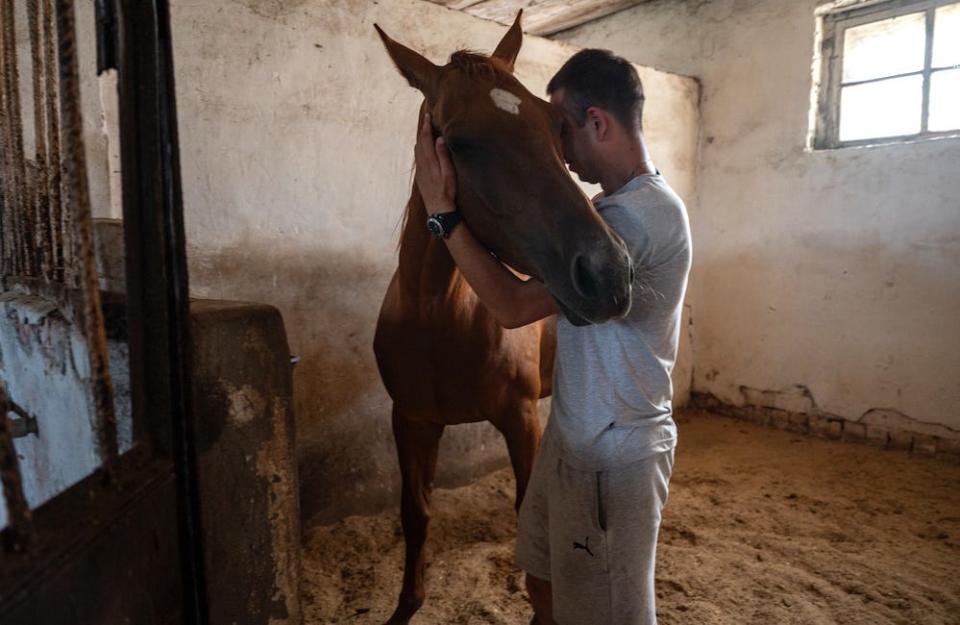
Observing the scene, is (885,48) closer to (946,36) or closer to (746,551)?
(946,36)

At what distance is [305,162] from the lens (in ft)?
7.82

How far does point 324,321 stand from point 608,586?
67.6 inches

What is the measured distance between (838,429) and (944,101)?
6.54ft

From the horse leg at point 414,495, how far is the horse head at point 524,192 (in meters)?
0.90

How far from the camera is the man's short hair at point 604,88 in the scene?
1.21 meters

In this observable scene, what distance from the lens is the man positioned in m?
1.13

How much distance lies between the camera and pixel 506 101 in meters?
1.26

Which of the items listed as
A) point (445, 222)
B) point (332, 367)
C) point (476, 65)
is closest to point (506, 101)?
point (476, 65)

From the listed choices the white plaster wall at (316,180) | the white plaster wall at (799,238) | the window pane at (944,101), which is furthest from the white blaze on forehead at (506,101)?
the window pane at (944,101)

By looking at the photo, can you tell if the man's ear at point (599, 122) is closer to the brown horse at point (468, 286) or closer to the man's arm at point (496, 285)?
the brown horse at point (468, 286)

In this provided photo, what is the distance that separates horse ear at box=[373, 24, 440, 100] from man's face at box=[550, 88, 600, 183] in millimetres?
Answer: 327

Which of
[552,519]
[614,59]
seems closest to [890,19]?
[614,59]

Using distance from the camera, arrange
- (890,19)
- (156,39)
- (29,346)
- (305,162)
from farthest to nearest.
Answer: (890,19) < (305,162) < (29,346) < (156,39)

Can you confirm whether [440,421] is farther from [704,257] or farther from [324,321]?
[704,257]
